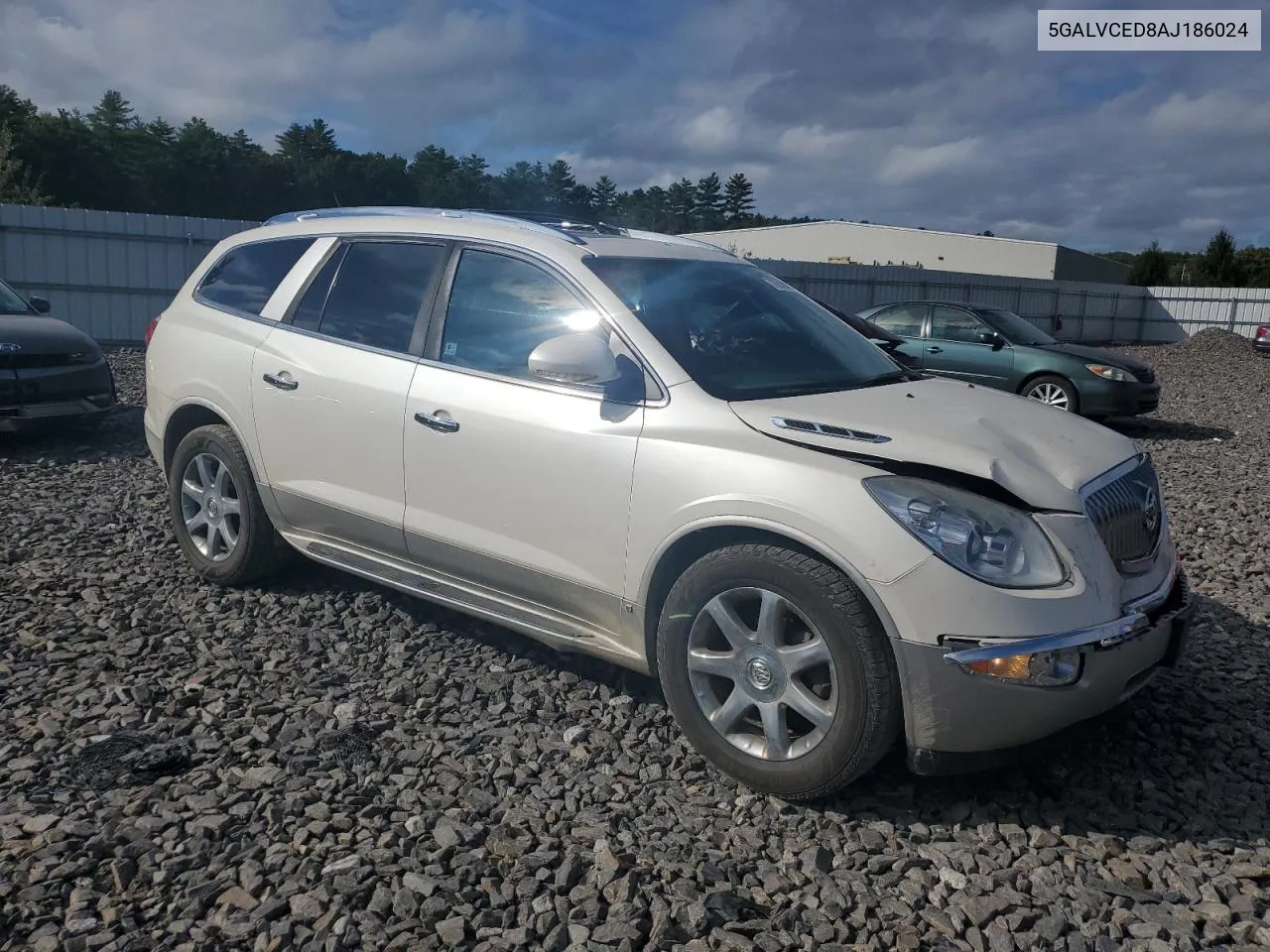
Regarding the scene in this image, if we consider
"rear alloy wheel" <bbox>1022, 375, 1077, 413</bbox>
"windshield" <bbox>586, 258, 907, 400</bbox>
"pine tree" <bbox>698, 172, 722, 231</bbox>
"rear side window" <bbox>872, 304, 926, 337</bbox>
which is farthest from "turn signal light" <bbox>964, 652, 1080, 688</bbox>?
"pine tree" <bbox>698, 172, 722, 231</bbox>

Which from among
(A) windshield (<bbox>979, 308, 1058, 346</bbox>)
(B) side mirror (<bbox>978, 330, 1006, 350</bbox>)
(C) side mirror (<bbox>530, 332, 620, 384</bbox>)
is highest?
(A) windshield (<bbox>979, 308, 1058, 346</bbox>)

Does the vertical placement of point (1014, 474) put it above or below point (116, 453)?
above

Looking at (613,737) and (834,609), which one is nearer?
(834,609)

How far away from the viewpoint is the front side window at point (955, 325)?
13430 mm

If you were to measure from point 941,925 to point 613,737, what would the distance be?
1.36 m

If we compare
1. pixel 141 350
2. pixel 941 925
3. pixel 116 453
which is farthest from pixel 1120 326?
pixel 941 925

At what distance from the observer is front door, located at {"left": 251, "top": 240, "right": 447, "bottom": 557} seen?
424cm

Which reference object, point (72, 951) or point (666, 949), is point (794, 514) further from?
point (72, 951)

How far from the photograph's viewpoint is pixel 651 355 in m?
3.66

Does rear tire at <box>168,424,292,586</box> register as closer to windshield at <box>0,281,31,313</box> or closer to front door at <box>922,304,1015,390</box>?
windshield at <box>0,281,31,313</box>

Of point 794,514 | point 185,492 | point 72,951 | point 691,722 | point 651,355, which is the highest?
point 651,355

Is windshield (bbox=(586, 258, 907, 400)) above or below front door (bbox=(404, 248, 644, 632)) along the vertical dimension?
above

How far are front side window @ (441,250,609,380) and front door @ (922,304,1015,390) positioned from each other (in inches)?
390

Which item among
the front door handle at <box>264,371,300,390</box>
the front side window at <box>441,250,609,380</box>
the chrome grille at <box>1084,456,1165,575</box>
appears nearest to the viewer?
the chrome grille at <box>1084,456,1165,575</box>
